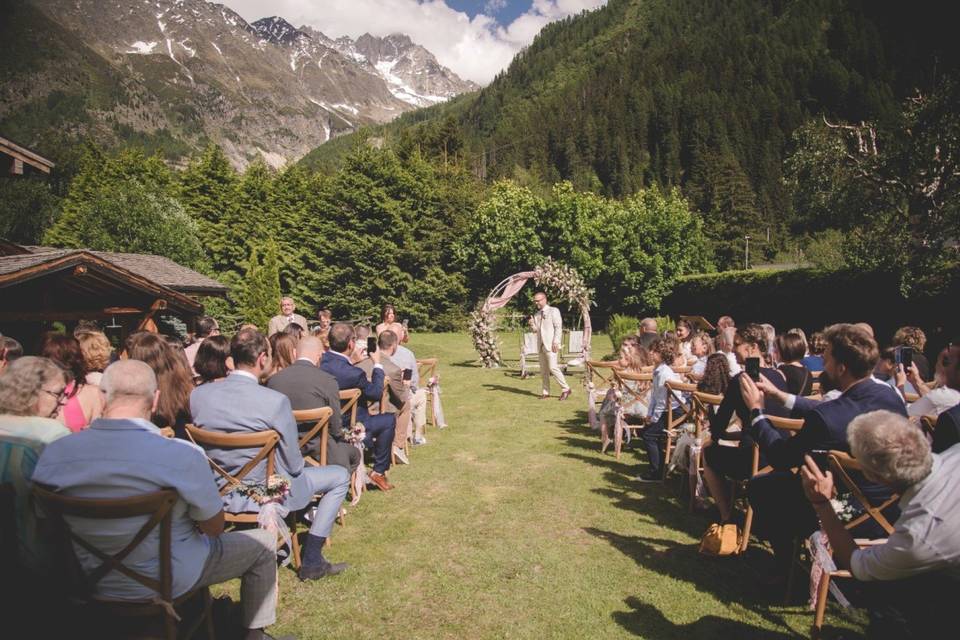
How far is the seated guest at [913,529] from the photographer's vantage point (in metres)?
2.02

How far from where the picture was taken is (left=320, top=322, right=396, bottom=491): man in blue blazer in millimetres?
5535

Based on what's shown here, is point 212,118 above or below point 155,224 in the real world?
above

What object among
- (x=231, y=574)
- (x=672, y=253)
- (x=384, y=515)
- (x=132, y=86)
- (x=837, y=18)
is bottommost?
(x=384, y=515)

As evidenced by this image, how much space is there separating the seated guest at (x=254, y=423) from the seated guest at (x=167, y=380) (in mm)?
354

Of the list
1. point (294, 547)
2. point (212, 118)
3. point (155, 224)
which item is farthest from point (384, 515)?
point (212, 118)

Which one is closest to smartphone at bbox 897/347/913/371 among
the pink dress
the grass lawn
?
the grass lawn

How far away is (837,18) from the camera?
90250mm

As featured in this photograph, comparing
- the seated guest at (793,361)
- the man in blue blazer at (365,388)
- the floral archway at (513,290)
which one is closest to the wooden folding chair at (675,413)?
the seated guest at (793,361)

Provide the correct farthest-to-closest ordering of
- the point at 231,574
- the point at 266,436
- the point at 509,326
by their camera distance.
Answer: the point at 509,326 → the point at 266,436 → the point at 231,574

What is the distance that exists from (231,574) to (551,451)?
5273mm

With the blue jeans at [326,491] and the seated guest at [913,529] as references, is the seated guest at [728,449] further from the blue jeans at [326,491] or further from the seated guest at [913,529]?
the blue jeans at [326,491]

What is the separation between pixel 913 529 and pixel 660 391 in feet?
14.0

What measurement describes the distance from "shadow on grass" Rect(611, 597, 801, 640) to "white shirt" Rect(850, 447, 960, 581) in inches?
55.8

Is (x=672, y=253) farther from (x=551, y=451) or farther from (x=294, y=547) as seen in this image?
(x=294, y=547)
